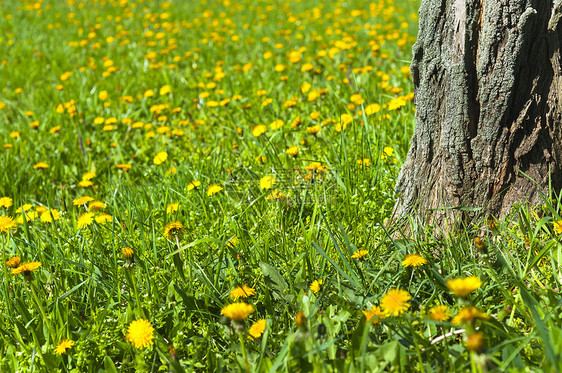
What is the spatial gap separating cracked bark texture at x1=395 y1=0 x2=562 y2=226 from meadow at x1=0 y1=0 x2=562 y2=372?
12cm

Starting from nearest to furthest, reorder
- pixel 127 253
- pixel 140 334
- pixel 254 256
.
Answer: pixel 140 334 < pixel 127 253 < pixel 254 256

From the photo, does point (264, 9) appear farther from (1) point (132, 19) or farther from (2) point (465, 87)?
(2) point (465, 87)

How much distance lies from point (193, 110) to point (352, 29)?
9.81 ft

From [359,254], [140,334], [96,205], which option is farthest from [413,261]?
[96,205]

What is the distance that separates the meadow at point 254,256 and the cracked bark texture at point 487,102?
0.12 m

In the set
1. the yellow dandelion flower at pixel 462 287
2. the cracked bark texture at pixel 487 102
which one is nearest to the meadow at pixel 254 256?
the yellow dandelion flower at pixel 462 287

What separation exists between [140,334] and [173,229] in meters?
0.47

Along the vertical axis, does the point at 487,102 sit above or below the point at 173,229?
above

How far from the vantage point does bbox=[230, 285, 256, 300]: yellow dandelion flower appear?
1.70 metres

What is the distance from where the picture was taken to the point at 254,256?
6.65 feet

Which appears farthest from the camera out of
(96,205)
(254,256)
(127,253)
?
(96,205)

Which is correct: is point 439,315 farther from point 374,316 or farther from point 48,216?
point 48,216

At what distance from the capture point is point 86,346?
162cm

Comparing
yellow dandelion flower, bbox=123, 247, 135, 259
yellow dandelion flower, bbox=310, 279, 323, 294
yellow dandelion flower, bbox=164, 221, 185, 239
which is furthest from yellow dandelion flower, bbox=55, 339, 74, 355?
yellow dandelion flower, bbox=310, 279, 323, 294
